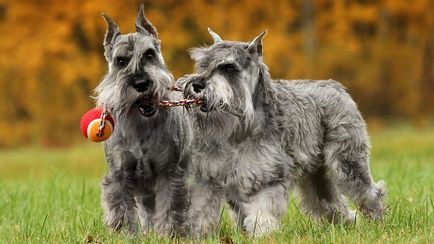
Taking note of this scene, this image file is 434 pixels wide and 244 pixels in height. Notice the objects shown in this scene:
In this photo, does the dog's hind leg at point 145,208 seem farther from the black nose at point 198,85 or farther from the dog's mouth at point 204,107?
the black nose at point 198,85

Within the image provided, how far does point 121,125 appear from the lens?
7113 mm

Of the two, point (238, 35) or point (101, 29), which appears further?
point (101, 29)

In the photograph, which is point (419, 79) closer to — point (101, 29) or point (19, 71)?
point (101, 29)

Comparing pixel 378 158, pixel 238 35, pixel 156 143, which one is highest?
pixel 238 35

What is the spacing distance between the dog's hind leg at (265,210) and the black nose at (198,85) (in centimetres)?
108

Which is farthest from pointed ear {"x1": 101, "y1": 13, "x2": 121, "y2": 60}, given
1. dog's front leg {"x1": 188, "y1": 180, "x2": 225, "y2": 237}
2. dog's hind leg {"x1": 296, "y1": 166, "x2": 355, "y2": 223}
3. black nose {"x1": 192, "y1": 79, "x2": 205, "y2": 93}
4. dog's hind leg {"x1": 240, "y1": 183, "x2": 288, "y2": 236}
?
dog's hind leg {"x1": 296, "y1": 166, "x2": 355, "y2": 223}

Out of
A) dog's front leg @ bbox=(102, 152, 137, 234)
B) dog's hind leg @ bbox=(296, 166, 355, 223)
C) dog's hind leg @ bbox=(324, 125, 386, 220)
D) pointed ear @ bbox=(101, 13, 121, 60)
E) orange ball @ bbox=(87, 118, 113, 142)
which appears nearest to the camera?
orange ball @ bbox=(87, 118, 113, 142)

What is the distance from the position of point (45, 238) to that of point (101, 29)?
1686 cm

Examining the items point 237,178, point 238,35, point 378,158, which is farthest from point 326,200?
point 238,35

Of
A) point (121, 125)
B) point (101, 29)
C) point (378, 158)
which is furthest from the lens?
point (101, 29)

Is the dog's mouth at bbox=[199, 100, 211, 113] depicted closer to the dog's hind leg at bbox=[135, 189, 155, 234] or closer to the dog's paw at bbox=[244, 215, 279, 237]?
the dog's paw at bbox=[244, 215, 279, 237]

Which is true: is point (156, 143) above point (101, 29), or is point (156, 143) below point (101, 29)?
below

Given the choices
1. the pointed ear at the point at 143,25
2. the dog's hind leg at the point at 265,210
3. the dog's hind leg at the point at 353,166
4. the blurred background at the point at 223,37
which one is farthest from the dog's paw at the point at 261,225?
→ the blurred background at the point at 223,37

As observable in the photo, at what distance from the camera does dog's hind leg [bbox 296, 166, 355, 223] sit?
8.50m
